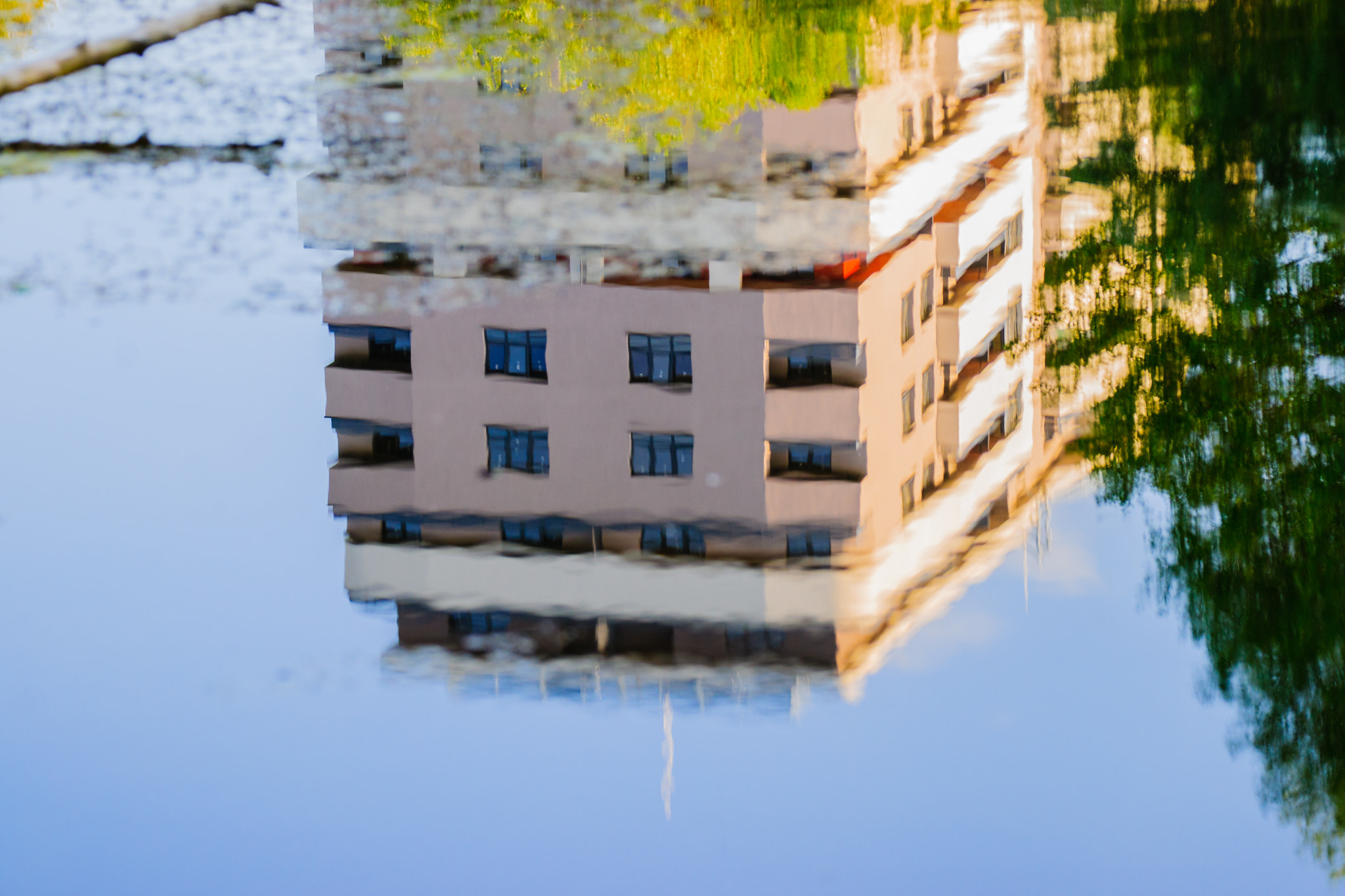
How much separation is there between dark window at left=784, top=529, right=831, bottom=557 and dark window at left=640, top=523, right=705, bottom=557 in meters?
0.47

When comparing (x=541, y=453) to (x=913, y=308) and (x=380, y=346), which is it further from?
(x=913, y=308)

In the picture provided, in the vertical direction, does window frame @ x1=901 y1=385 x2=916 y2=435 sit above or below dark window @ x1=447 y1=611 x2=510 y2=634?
above

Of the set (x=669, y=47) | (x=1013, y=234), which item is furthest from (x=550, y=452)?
(x=669, y=47)

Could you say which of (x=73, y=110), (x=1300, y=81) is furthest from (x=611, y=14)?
(x=1300, y=81)

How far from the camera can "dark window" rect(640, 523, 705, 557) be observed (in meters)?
7.91

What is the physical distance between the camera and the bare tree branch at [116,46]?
51.4ft

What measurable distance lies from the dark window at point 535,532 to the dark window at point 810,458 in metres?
1.48

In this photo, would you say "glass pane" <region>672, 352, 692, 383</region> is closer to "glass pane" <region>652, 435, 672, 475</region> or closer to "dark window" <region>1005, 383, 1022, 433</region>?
"glass pane" <region>652, 435, 672, 475</region>

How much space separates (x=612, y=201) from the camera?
12.0 m

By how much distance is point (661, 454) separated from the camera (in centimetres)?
880

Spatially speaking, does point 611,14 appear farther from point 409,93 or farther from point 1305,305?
point 1305,305

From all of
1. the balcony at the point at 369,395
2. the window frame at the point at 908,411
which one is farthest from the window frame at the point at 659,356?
the balcony at the point at 369,395

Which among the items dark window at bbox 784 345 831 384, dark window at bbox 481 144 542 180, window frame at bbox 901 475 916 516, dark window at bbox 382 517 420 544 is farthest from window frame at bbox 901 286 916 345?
dark window at bbox 382 517 420 544

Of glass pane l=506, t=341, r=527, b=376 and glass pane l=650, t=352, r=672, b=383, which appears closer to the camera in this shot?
glass pane l=650, t=352, r=672, b=383
